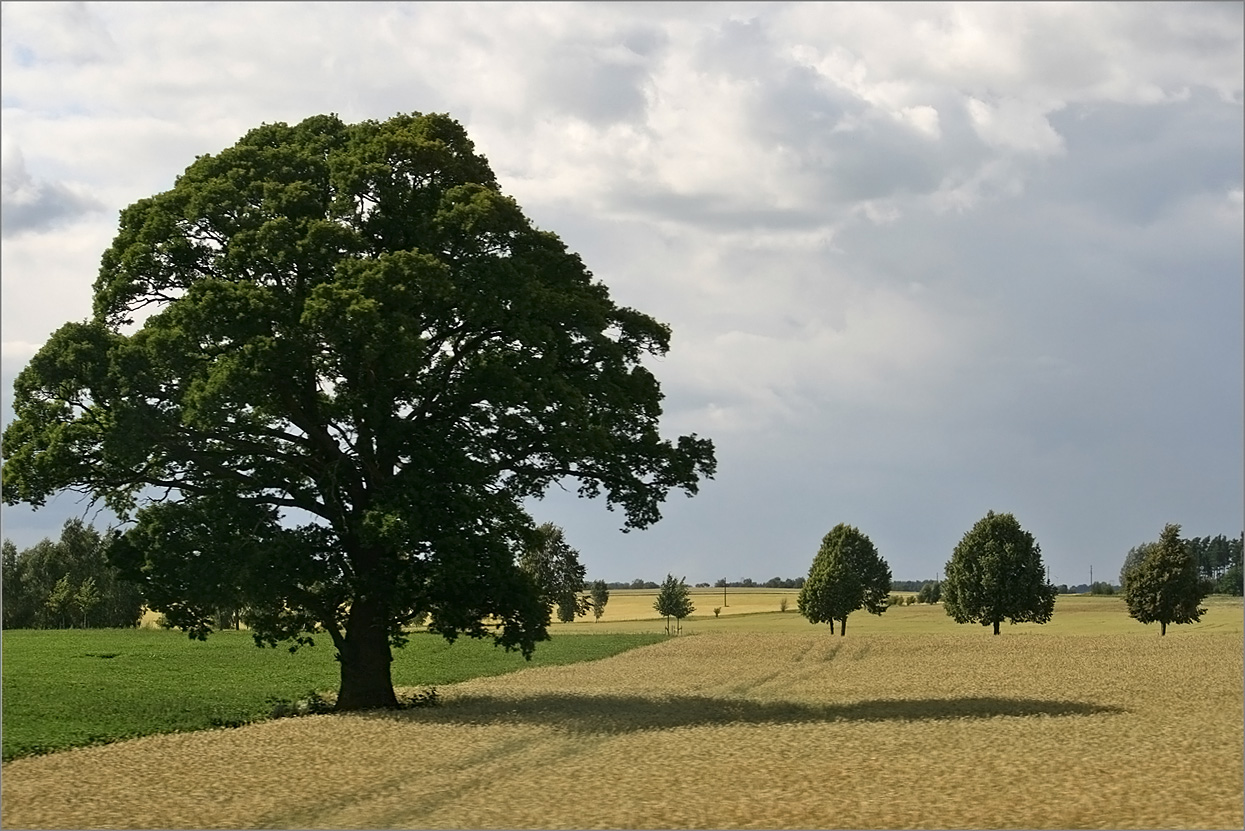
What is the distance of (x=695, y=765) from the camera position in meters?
20.7

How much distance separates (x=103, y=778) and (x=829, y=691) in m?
23.1

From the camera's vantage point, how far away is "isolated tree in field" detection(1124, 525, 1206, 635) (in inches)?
3332

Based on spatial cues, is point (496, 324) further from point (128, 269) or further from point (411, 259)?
point (128, 269)

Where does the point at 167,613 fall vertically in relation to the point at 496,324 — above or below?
below

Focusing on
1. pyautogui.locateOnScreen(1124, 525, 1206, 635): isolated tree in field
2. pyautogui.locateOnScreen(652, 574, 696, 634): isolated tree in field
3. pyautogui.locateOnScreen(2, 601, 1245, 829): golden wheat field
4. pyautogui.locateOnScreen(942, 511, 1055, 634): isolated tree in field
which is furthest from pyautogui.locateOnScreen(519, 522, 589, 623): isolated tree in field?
pyautogui.locateOnScreen(2, 601, 1245, 829): golden wheat field

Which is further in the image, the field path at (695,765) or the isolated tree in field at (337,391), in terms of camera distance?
the isolated tree in field at (337,391)

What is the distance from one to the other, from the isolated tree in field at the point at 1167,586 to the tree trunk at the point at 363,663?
6887 cm

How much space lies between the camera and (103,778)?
20.1 m

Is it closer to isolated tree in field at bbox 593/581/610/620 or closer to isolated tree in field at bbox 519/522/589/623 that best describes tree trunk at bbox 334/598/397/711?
isolated tree in field at bbox 519/522/589/623

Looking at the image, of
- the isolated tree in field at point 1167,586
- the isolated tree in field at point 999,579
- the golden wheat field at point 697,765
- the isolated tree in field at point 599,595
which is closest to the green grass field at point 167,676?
the golden wheat field at point 697,765

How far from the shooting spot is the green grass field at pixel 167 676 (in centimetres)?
2789

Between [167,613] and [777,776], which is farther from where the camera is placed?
[167,613]

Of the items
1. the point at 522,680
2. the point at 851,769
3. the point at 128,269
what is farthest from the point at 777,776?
the point at 522,680

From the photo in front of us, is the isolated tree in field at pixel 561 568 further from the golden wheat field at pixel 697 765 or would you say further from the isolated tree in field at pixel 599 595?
the golden wheat field at pixel 697 765
